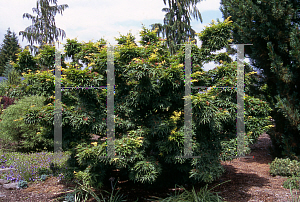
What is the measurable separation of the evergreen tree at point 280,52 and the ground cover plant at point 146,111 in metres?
2.21

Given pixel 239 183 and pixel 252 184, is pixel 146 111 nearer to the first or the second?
pixel 239 183

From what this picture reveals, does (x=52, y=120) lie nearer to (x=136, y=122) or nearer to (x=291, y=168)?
(x=136, y=122)

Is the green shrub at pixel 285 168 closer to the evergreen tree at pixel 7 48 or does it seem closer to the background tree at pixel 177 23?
the background tree at pixel 177 23

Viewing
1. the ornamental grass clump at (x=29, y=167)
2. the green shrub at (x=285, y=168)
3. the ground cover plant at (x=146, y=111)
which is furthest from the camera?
the ornamental grass clump at (x=29, y=167)

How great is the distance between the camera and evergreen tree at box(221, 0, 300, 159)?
5.96 metres

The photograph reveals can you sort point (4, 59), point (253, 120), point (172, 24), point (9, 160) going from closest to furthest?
point (253, 120), point (9, 160), point (172, 24), point (4, 59)

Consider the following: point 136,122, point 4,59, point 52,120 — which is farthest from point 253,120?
point 4,59

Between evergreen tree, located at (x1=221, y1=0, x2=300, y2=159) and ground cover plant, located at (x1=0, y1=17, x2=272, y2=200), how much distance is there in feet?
7.26

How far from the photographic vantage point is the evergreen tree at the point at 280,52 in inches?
235

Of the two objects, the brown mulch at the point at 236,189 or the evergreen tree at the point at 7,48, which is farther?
the evergreen tree at the point at 7,48

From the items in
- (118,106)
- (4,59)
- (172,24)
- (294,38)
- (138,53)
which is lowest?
(118,106)

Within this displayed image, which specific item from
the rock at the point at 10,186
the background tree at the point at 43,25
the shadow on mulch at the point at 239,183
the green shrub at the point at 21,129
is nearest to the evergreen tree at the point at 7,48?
the background tree at the point at 43,25

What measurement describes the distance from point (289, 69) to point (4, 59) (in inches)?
1382

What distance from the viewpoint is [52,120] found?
12.8 ft
